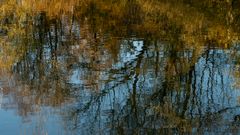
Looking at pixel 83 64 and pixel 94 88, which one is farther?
pixel 83 64

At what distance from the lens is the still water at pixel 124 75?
885 centimetres

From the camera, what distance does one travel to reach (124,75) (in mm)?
11727

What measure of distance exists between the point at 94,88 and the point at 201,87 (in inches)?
92.8

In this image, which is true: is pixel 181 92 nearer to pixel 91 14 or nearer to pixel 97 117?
pixel 97 117

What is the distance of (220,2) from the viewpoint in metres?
20.2

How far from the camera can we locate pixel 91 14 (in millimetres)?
21625

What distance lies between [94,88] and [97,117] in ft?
5.50

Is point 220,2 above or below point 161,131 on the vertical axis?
above

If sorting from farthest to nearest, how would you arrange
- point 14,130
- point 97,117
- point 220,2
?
point 220,2
point 97,117
point 14,130

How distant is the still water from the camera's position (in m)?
8.85

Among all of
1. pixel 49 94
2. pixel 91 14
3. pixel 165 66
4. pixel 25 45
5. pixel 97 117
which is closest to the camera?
pixel 97 117

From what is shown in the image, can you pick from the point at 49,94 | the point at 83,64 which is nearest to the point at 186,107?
the point at 49,94

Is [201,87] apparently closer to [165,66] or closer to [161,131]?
[165,66]

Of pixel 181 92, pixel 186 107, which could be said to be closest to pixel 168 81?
pixel 181 92
